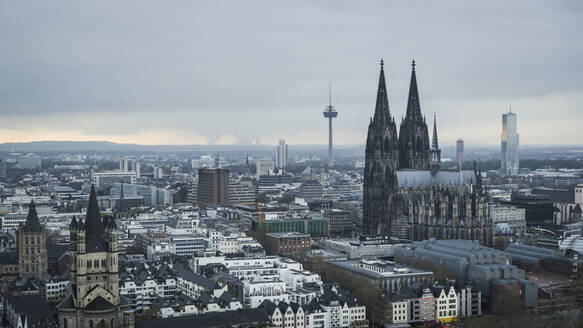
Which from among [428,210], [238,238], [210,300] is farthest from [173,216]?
[210,300]

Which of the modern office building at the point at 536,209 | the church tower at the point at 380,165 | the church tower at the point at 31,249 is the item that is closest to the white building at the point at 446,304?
the church tower at the point at 31,249

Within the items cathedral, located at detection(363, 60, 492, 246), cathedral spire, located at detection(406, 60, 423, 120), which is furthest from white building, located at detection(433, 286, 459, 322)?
cathedral spire, located at detection(406, 60, 423, 120)

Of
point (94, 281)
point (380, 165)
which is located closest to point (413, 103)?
point (380, 165)

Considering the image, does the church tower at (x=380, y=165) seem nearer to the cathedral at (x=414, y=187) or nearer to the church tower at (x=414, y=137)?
the cathedral at (x=414, y=187)

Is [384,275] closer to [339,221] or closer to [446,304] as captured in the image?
[446,304]

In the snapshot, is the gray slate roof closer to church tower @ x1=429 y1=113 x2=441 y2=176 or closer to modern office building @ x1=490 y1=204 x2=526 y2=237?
church tower @ x1=429 y1=113 x2=441 y2=176

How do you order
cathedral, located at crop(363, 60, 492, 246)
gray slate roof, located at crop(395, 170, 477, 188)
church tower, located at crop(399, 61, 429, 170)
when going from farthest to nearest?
church tower, located at crop(399, 61, 429, 170) < gray slate roof, located at crop(395, 170, 477, 188) < cathedral, located at crop(363, 60, 492, 246)
